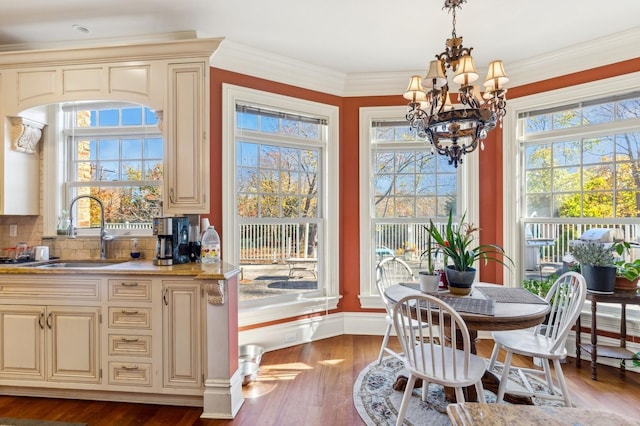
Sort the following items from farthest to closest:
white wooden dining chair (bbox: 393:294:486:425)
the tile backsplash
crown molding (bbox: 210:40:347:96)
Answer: crown molding (bbox: 210:40:347:96) → the tile backsplash → white wooden dining chair (bbox: 393:294:486:425)

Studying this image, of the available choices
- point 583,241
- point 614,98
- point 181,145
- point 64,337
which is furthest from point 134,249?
point 614,98

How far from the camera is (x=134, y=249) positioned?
2.95 metres

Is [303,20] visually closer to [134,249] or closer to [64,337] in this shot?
[134,249]

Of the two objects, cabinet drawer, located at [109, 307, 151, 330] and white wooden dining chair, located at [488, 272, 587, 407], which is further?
cabinet drawer, located at [109, 307, 151, 330]

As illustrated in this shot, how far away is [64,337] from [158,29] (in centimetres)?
250

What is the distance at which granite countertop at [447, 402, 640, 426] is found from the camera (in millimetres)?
861

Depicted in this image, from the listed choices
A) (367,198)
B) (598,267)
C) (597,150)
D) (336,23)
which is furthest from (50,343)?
(597,150)

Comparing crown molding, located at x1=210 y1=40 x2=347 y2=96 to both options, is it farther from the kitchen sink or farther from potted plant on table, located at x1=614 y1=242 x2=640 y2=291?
potted plant on table, located at x1=614 y1=242 x2=640 y2=291

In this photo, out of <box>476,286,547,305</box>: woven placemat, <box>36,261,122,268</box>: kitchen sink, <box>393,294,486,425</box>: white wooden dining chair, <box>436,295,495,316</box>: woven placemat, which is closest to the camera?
<box>393,294,486,425</box>: white wooden dining chair

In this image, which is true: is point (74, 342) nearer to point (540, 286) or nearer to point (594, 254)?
point (540, 286)

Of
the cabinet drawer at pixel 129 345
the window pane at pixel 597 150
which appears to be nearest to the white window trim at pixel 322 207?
the cabinet drawer at pixel 129 345

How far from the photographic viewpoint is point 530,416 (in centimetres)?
89

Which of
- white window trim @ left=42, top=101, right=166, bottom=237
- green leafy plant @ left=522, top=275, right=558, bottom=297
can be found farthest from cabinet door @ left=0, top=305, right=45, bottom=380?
green leafy plant @ left=522, top=275, right=558, bottom=297

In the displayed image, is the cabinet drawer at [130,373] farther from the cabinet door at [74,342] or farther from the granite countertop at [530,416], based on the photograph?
the granite countertop at [530,416]
